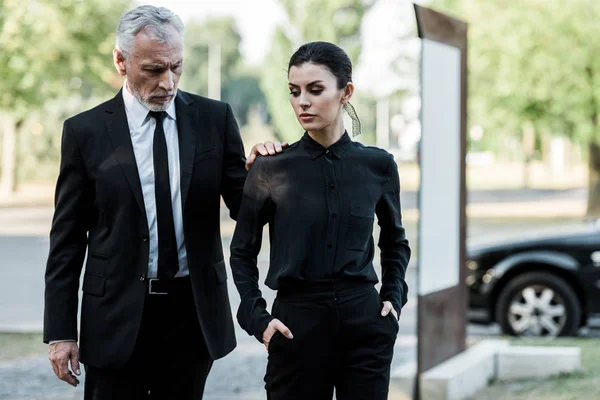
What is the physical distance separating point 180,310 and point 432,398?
3.63 meters

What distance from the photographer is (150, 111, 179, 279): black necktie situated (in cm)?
346

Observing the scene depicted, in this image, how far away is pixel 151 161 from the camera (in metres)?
3.51

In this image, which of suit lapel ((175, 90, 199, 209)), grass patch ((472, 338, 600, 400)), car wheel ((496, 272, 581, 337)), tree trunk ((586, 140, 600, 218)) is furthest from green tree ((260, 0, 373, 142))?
suit lapel ((175, 90, 199, 209))

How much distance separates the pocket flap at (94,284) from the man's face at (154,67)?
564mm

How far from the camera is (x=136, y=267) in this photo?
3463 mm

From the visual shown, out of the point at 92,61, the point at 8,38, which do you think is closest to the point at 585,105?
the point at 92,61

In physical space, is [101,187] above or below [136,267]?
above

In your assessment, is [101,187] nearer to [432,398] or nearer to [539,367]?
[432,398]

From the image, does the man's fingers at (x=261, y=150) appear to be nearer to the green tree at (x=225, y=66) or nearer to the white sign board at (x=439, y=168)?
the white sign board at (x=439, y=168)

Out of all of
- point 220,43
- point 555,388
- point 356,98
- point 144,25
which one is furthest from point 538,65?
point 220,43

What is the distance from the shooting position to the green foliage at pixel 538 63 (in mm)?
25953

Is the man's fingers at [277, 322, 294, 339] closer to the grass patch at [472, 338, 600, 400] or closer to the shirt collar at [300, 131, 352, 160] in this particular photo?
the shirt collar at [300, 131, 352, 160]

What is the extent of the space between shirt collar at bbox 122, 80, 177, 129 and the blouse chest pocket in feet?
2.28

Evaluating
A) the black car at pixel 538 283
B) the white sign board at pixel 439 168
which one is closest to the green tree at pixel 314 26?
the black car at pixel 538 283
